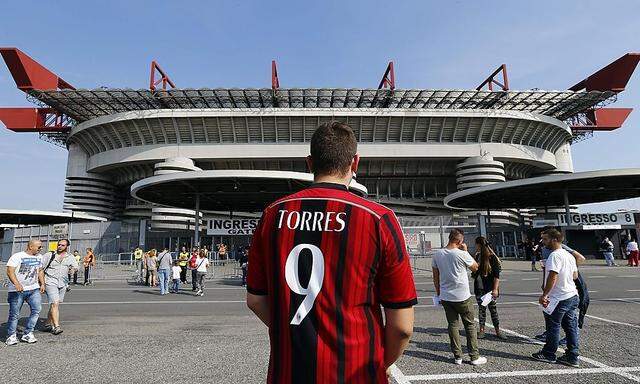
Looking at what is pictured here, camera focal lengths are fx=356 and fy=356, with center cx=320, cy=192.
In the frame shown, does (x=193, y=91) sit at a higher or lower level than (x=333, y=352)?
higher

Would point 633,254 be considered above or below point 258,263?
below

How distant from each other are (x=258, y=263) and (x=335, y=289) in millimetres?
483

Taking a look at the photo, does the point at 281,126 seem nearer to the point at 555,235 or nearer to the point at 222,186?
the point at 222,186

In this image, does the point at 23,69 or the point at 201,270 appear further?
the point at 23,69

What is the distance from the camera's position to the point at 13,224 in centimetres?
4831

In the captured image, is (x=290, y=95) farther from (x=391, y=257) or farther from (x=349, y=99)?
(x=391, y=257)

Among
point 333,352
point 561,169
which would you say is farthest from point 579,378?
point 561,169

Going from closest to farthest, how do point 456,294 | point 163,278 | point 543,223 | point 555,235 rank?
1. point 456,294
2. point 555,235
3. point 163,278
4. point 543,223

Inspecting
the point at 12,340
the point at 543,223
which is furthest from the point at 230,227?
the point at 543,223

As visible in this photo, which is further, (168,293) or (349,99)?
(349,99)

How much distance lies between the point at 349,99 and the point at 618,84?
115 ft

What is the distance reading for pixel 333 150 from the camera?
6.01 ft

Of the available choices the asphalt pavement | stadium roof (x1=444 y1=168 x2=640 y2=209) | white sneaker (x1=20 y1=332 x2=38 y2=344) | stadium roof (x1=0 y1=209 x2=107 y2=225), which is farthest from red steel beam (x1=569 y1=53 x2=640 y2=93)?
stadium roof (x1=0 y1=209 x2=107 y2=225)

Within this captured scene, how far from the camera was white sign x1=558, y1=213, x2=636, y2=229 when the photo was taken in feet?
84.3
